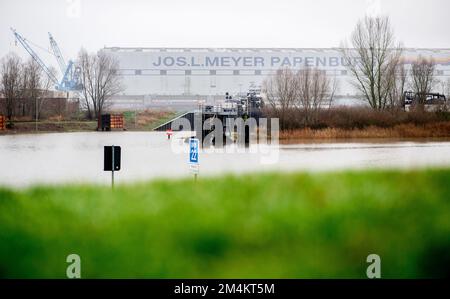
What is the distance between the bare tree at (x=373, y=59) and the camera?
5535mm

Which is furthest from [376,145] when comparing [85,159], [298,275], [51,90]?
[51,90]

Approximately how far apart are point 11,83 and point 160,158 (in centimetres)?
225

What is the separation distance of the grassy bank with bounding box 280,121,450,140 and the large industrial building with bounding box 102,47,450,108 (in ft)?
2.14

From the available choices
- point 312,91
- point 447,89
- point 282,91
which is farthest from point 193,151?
point 447,89

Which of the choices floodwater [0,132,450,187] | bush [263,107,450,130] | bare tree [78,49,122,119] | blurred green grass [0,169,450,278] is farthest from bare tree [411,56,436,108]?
bare tree [78,49,122,119]

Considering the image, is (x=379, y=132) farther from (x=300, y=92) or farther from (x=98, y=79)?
(x=98, y=79)

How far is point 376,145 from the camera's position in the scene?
6.16m

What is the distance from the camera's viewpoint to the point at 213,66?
559cm

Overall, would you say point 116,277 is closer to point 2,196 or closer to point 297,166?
point 2,196

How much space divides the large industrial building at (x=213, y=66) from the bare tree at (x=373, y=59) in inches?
5.5

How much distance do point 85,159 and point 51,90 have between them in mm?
982

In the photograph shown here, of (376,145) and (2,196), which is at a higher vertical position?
(376,145)

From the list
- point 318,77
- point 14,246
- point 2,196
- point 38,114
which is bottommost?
point 14,246

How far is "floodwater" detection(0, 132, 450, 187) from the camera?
17.4ft
